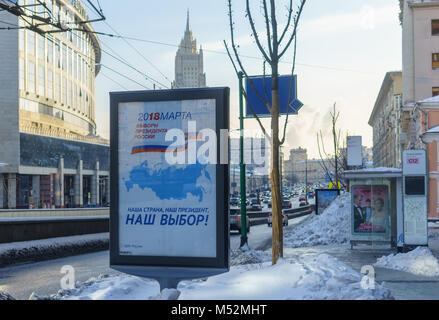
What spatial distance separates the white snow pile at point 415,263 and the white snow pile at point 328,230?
19.7 feet

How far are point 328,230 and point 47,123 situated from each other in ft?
163

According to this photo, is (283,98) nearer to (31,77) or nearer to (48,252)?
(48,252)

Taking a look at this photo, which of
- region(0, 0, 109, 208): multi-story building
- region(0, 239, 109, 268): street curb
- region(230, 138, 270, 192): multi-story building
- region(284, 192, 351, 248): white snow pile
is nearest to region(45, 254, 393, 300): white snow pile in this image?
region(0, 239, 109, 268): street curb

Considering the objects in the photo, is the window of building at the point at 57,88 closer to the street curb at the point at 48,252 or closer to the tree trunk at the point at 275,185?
the street curb at the point at 48,252

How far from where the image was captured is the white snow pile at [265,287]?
248 inches

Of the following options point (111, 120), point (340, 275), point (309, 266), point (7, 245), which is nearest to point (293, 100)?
point (309, 266)

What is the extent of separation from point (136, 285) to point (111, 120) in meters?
2.52

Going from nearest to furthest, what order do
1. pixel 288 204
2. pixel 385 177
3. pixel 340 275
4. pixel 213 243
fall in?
pixel 213 243 < pixel 340 275 < pixel 385 177 < pixel 288 204

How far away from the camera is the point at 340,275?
6.97m

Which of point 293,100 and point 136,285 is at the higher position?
point 293,100

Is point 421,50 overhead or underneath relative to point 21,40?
underneath

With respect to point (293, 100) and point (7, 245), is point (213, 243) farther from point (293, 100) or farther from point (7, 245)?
point (7, 245)

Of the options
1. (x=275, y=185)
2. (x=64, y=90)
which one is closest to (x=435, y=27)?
(x=64, y=90)

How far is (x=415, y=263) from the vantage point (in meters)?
11.7
